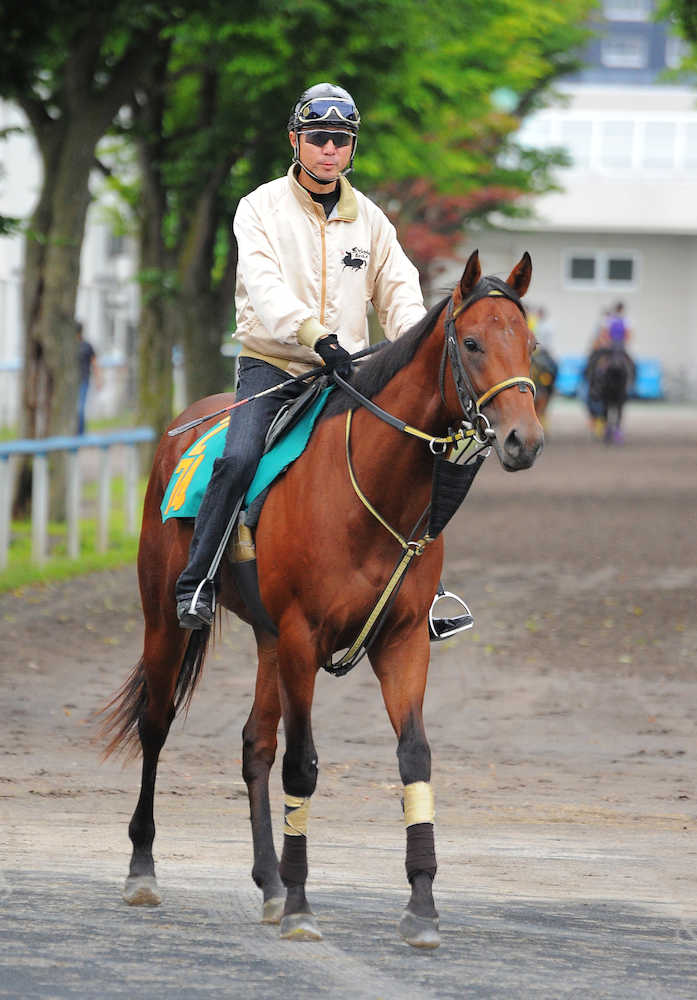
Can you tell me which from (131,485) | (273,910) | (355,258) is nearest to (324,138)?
(355,258)

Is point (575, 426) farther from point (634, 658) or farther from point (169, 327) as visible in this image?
point (634, 658)

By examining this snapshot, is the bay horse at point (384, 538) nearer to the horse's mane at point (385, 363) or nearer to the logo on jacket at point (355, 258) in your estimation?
the horse's mane at point (385, 363)

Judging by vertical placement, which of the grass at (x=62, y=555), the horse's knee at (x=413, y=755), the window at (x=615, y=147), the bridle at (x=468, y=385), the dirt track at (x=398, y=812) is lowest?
the grass at (x=62, y=555)

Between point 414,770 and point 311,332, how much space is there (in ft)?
5.25

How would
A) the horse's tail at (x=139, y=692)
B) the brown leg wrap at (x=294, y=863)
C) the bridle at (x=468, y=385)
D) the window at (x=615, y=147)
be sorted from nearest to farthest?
the bridle at (x=468, y=385)
the brown leg wrap at (x=294, y=863)
the horse's tail at (x=139, y=692)
the window at (x=615, y=147)

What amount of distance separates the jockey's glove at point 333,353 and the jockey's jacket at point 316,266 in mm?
123

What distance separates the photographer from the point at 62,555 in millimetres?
18781

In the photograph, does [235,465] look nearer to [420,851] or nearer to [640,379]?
[420,851]

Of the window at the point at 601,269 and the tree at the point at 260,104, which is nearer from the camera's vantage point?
the tree at the point at 260,104

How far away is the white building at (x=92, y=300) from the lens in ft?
114

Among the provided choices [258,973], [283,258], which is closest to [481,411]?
[283,258]

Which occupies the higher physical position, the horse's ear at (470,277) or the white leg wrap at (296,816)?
the horse's ear at (470,277)

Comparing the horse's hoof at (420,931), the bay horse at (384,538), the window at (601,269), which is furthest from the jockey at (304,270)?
the window at (601,269)

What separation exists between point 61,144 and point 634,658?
34.4 ft
